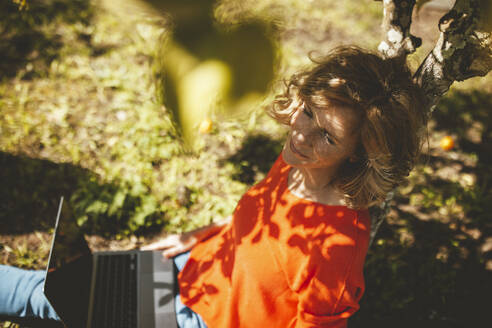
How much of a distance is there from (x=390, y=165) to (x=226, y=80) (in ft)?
4.42

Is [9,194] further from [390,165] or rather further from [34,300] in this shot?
[390,165]

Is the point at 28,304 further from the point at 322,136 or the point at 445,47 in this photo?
the point at 445,47

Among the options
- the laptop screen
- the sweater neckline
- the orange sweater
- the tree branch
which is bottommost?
the laptop screen

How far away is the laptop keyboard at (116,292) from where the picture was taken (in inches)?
85.0

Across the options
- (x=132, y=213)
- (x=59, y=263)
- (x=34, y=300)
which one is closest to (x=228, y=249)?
(x=59, y=263)

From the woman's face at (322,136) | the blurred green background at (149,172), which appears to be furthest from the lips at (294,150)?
the blurred green background at (149,172)

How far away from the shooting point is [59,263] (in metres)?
1.92

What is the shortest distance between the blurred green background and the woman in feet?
2.01

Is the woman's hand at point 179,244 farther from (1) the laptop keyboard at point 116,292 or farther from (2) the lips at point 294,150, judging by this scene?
(2) the lips at point 294,150

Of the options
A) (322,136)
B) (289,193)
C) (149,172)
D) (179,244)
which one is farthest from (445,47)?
(149,172)

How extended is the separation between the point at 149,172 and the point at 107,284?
1455mm

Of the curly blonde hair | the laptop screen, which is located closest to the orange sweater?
the curly blonde hair

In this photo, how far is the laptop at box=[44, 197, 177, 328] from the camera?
1.93 m

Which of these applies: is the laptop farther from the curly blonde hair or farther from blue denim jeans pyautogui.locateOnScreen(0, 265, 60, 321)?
the curly blonde hair
